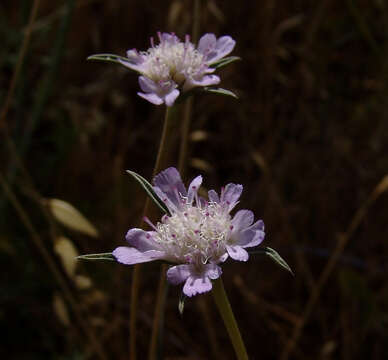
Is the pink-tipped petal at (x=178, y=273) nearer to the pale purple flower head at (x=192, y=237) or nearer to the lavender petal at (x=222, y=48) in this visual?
the pale purple flower head at (x=192, y=237)

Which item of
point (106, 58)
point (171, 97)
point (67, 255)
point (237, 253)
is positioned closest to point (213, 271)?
point (237, 253)

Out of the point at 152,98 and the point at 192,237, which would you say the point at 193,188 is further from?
the point at 152,98

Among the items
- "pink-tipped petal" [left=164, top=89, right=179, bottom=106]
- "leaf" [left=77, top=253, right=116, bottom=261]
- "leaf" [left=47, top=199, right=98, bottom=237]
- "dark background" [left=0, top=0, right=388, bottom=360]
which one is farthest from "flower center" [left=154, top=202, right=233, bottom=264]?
"dark background" [left=0, top=0, right=388, bottom=360]

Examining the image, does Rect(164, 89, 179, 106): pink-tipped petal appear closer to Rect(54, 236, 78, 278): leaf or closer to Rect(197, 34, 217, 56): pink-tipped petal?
Rect(197, 34, 217, 56): pink-tipped petal

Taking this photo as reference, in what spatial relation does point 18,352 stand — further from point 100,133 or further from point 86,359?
point 100,133

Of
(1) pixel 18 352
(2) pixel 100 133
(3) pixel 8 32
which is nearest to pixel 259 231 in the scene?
(1) pixel 18 352
